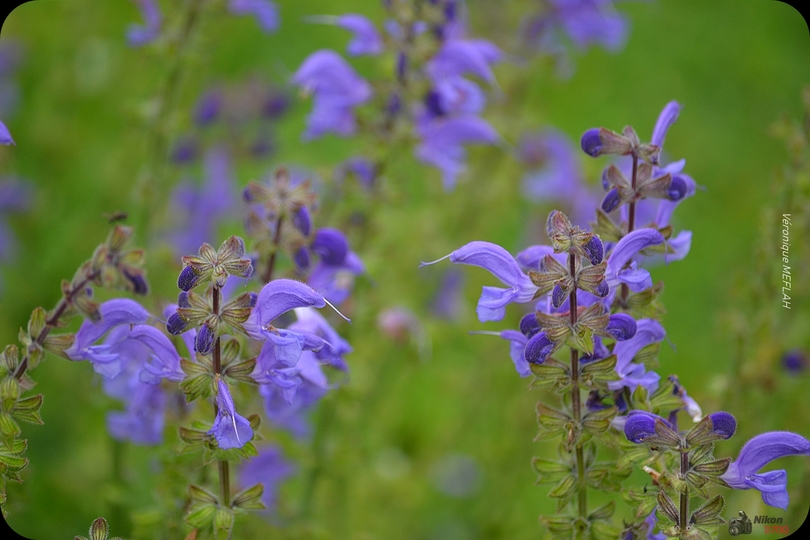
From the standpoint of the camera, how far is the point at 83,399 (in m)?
3.40

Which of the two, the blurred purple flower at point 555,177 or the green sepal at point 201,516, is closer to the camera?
the green sepal at point 201,516

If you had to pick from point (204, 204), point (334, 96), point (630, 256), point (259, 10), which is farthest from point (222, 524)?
point (204, 204)

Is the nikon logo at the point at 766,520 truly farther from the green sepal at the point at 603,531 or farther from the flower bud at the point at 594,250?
the flower bud at the point at 594,250

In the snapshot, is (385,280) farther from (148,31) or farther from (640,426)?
(640,426)

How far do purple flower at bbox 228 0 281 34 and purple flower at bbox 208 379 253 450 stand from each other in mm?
1490

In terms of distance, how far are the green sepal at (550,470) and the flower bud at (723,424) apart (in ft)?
0.97

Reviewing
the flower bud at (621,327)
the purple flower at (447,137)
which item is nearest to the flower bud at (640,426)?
the flower bud at (621,327)

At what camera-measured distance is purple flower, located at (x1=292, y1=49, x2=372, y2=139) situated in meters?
2.54

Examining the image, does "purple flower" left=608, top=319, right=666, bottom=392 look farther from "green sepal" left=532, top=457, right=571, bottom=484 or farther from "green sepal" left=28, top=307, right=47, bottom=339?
"green sepal" left=28, top=307, right=47, bottom=339

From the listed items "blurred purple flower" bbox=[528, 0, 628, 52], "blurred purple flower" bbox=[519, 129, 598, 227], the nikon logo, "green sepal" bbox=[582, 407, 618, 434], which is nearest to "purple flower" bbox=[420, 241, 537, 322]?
"green sepal" bbox=[582, 407, 618, 434]

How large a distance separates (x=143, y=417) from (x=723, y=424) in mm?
1394

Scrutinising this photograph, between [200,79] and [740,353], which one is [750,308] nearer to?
[740,353]

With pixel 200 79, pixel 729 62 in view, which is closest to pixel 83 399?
pixel 200 79

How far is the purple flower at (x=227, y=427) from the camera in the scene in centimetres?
146
